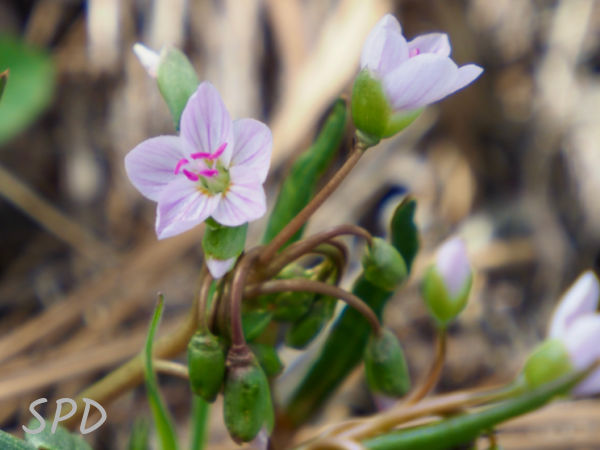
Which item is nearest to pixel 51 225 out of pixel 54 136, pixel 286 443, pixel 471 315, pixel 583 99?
pixel 54 136

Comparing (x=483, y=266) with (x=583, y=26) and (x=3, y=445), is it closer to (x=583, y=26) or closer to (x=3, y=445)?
(x=583, y=26)

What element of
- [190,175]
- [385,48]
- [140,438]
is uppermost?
[385,48]

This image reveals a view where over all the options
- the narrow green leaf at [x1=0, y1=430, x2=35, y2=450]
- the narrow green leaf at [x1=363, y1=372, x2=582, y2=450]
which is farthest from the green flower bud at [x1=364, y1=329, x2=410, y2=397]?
the narrow green leaf at [x1=0, y1=430, x2=35, y2=450]

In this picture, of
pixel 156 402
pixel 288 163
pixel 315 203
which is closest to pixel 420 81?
pixel 315 203

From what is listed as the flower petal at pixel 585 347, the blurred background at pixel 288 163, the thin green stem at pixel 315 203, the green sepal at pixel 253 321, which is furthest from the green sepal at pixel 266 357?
the blurred background at pixel 288 163

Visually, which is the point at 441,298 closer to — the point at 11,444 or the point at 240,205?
the point at 240,205

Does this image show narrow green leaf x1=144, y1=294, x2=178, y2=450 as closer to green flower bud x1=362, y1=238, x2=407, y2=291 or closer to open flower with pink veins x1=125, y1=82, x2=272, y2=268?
open flower with pink veins x1=125, y1=82, x2=272, y2=268
